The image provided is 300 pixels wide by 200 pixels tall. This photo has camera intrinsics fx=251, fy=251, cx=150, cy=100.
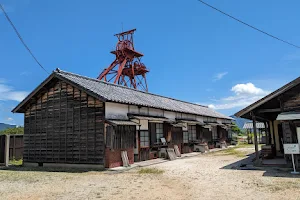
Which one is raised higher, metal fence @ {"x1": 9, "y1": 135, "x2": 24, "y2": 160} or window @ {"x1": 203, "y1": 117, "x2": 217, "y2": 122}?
window @ {"x1": 203, "y1": 117, "x2": 217, "y2": 122}

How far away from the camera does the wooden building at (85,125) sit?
1287cm

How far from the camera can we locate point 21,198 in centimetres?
711

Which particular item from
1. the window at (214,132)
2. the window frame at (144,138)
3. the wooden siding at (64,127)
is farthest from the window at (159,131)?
the window at (214,132)

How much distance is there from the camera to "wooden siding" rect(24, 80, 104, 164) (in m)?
13.0

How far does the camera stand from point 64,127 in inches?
557

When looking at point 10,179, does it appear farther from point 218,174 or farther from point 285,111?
point 285,111

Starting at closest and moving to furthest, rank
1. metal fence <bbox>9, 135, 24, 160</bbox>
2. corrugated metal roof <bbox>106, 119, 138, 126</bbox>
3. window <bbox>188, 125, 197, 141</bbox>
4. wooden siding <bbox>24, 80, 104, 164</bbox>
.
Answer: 1. corrugated metal roof <bbox>106, 119, 138, 126</bbox>
2. wooden siding <bbox>24, 80, 104, 164</bbox>
3. metal fence <bbox>9, 135, 24, 160</bbox>
4. window <bbox>188, 125, 197, 141</bbox>

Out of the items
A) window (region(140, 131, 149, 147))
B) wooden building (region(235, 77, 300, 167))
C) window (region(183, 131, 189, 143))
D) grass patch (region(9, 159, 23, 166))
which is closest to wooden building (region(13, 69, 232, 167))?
window (region(140, 131, 149, 147))

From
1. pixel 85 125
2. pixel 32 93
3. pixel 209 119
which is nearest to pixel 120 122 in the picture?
pixel 85 125

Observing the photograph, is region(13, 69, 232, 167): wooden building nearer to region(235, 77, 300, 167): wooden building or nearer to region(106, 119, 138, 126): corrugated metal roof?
region(106, 119, 138, 126): corrugated metal roof

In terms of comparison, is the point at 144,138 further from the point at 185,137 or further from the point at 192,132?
the point at 192,132

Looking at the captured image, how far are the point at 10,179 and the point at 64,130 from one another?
164 inches

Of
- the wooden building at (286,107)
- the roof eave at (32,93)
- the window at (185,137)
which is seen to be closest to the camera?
the wooden building at (286,107)

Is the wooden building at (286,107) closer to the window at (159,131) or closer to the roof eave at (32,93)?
the window at (159,131)
